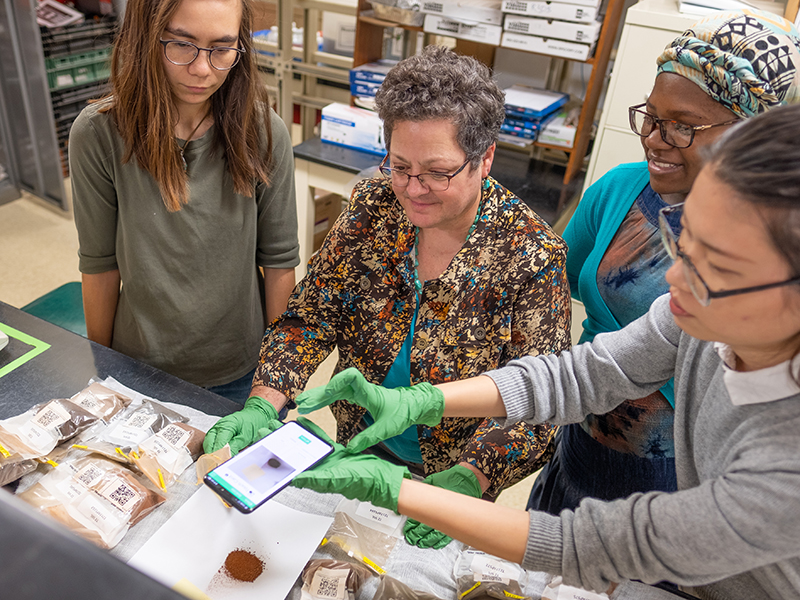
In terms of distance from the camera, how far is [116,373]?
1310 mm

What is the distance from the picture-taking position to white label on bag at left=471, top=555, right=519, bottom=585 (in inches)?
36.3

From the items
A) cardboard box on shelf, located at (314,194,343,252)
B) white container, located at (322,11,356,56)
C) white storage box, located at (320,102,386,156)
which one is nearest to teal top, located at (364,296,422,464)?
white storage box, located at (320,102,386,156)

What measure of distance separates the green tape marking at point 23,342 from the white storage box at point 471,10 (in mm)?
2062

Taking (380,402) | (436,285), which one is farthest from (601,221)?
(380,402)

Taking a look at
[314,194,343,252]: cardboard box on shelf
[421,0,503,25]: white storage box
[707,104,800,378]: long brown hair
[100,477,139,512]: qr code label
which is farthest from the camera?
[314,194,343,252]: cardboard box on shelf

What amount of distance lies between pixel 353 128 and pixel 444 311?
173cm

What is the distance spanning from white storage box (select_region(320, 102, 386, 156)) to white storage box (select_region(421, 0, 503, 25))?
0.53 metres

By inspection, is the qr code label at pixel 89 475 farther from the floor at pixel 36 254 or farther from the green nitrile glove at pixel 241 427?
the floor at pixel 36 254

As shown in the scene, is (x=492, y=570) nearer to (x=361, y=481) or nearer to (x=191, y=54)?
(x=361, y=481)

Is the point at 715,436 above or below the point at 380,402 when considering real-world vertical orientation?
above

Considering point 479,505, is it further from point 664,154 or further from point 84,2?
point 84,2

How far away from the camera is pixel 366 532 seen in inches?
39.9

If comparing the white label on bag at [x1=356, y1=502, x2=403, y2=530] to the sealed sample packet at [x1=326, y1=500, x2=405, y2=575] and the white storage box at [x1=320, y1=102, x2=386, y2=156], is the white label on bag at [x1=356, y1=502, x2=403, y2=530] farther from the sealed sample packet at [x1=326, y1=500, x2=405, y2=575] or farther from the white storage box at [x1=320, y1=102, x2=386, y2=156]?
the white storage box at [x1=320, y1=102, x2=386, y2=156]

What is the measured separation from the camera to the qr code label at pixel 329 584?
35.2 inches
